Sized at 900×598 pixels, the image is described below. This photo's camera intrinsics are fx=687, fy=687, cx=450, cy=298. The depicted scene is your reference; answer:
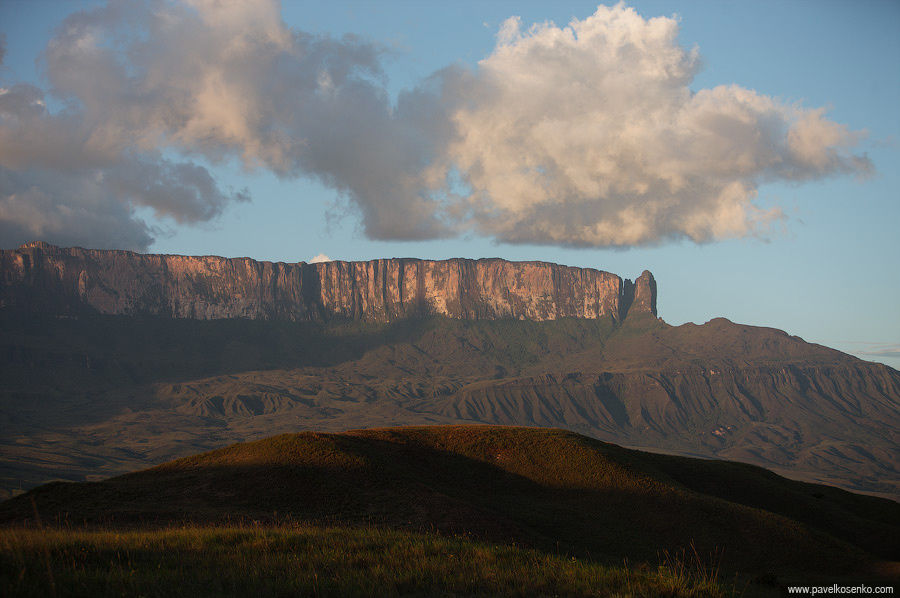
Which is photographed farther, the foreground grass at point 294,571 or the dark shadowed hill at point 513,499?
the dark shadowed hill at point 513,499

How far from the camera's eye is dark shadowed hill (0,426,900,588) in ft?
169

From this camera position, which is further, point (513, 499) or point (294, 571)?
point (513, 499)

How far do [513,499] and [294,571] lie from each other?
46.8 m

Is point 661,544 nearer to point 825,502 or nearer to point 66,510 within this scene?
point 825,502

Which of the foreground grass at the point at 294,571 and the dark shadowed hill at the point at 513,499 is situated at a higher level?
the foreground grass at the point at 294,571

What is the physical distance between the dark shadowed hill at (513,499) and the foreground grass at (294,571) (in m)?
20.3

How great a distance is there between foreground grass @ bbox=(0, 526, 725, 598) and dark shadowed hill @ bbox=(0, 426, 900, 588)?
798 inches

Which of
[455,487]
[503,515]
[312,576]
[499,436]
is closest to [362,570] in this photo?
[312,576]

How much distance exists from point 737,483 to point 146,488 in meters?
63.2

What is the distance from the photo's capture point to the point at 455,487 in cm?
6688

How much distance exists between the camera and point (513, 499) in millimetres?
66312

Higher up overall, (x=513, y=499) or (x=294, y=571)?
(x=294, y=571)

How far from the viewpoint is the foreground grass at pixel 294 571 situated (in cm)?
1973

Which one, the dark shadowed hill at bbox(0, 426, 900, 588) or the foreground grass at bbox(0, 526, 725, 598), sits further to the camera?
the dark shadowed hill at bbox(0, 426, 900, 588)
